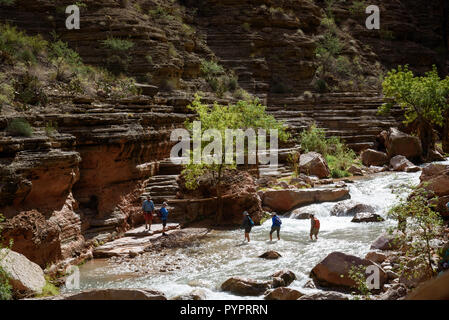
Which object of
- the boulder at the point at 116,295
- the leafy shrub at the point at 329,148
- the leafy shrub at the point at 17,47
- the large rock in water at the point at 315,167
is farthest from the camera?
the leafy shrub at the point at 329,148

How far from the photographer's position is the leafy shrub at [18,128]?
556 inches

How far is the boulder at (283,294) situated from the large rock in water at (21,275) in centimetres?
604

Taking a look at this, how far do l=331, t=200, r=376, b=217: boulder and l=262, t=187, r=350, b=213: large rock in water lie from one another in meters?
1.05

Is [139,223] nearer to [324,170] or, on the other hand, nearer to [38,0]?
[324,170]

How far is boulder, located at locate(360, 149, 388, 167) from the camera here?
2995 centimetres

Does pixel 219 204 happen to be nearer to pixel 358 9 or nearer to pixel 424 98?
pixel 424 98

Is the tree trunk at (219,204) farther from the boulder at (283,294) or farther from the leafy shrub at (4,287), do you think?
the leafy shrub at (4,287)

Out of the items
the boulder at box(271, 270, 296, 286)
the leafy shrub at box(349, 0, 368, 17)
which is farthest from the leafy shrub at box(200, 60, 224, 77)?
the boulder at box(271, 270, 296, 286)

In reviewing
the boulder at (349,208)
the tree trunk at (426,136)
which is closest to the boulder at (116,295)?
the boulder at (349,208)

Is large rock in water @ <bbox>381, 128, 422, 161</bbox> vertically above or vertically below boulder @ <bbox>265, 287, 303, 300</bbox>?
above

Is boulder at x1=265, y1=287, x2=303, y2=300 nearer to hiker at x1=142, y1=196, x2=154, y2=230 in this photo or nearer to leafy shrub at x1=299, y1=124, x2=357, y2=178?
hiker at x1=142, y1=196, x2=154, y2=230

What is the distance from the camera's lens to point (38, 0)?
29.5 meters
